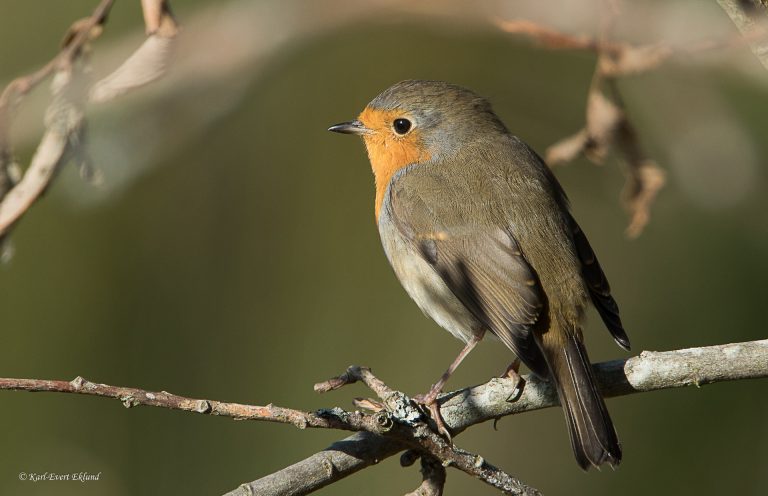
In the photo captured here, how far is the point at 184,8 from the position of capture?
485 centimetres

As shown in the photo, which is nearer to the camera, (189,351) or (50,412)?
(50,412)

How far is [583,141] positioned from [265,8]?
4.07ft

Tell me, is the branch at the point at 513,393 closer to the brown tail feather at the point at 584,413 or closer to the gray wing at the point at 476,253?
the brown tail feather at the point at 584,413

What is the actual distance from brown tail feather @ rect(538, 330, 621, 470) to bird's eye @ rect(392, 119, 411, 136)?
1226 millimetres

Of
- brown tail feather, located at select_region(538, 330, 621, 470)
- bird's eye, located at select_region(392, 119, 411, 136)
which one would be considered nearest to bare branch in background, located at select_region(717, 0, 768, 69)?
brown tail feather, located at select_region(538, 330, 621, 470)

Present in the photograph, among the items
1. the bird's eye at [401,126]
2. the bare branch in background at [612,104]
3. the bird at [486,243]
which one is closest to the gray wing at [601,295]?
the bird at [486,243]

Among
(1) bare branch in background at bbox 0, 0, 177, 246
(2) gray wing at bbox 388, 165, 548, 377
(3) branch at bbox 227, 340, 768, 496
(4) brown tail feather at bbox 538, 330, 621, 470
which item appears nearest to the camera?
(3) branch at bbox 227, 340, 768, 496

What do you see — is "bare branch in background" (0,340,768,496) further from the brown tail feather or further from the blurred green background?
the blurred green background

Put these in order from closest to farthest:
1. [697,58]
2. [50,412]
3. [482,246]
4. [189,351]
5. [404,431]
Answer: [404,431] → [697,58] → [482,246] → [50,412] → [189,351]

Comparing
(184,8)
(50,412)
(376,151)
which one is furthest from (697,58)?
(50,412)

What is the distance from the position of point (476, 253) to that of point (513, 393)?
2.15 ft

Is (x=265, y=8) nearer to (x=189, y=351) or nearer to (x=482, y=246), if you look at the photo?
(x=482, y=246)

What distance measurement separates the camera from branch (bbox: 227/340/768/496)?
2283 mm

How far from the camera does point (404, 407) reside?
7.45 feet
